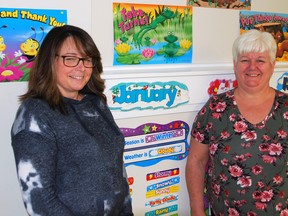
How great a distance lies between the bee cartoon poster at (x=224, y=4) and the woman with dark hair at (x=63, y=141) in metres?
0.76

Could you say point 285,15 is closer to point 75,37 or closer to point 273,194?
point 273,194

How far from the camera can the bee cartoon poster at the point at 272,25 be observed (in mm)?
1857

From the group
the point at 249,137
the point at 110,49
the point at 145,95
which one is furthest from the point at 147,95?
the point at 249,137

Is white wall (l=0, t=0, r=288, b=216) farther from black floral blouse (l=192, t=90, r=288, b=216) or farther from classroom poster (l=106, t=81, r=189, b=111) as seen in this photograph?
black floral blouse (l=192, t=90, r=288, b=216)

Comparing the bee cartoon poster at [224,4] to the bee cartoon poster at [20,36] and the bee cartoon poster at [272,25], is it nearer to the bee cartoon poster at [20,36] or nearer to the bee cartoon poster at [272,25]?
the bee cartoon poster at [272,25]

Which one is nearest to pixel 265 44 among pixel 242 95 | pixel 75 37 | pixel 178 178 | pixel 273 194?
pixel 242 95

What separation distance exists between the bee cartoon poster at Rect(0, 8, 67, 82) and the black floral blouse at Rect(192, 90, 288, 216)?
0.83 metres

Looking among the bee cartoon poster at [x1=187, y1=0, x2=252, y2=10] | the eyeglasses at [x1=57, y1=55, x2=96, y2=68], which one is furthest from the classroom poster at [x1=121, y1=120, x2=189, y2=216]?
the bee cartoon poster at [x1=187, y1=0, x2=252, y2=10]

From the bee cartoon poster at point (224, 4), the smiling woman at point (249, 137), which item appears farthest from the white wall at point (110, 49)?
the smiling woman at point (249, 137)

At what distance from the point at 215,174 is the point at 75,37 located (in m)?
0.92

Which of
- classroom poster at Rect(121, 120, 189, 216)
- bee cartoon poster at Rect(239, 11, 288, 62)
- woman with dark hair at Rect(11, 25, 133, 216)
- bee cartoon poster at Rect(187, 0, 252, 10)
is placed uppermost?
bee cartoon poster at Rect(187, 0, 252, 10)

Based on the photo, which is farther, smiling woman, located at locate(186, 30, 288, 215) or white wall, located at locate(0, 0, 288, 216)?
smiling woman, located at locate(186, 30, 288, 215)

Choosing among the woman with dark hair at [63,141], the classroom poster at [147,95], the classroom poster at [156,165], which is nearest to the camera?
the woman with dark hair at [63,141]

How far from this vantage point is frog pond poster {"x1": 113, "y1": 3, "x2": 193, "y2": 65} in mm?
1468
